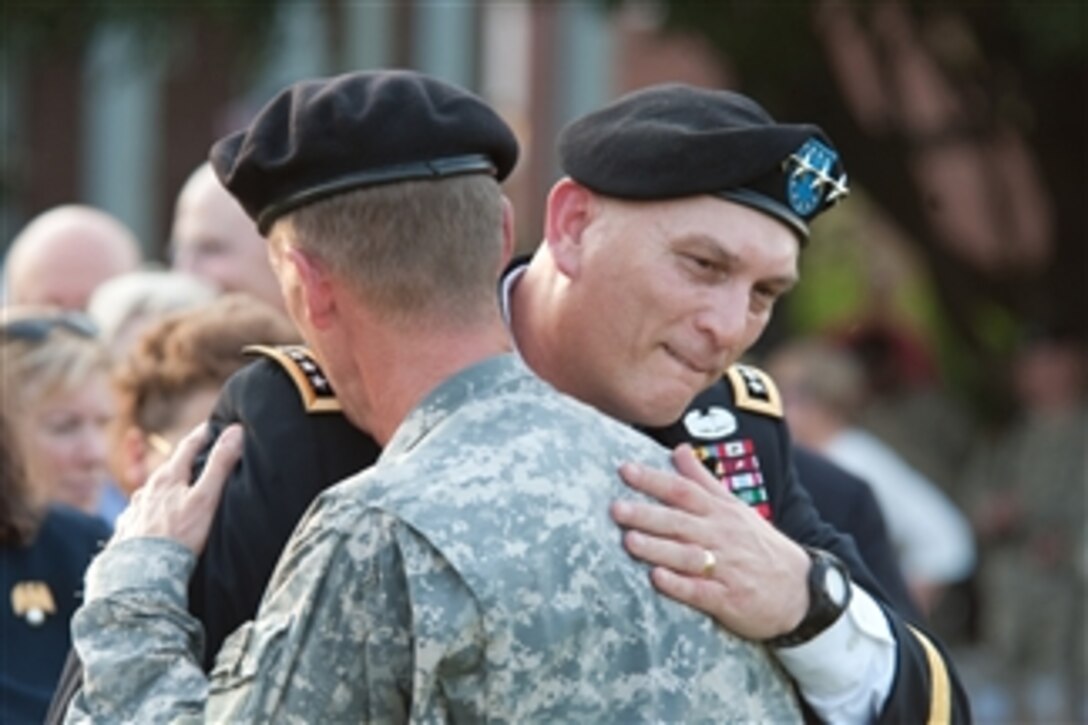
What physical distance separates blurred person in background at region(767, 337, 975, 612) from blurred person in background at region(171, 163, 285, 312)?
2810 millimetres

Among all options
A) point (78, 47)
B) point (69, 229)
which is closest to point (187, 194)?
point (69, 229)

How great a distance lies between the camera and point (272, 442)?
351cm

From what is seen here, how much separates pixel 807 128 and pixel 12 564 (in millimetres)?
1833

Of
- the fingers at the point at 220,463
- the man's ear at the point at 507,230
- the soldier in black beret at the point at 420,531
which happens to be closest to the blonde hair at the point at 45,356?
the fingers at the point at 220,463

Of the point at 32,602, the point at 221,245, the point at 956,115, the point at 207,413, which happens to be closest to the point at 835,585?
the point at 32,602

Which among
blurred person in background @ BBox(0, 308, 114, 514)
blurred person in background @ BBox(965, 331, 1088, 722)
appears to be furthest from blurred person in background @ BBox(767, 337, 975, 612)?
blurred person in background @ BBox(0, 308, 114, 514)

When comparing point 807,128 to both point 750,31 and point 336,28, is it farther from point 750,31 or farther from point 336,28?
point 336,28

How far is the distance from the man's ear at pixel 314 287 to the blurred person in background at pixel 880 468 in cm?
627

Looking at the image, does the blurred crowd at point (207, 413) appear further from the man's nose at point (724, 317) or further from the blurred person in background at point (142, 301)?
the man's nose at point (724, 317)

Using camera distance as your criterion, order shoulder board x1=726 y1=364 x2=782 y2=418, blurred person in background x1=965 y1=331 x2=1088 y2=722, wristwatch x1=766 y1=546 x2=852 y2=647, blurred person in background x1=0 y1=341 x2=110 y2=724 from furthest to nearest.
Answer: blurred person in background x1=965 y1=331 x2=1088 y2=722, blurred person in background x1=0 y1=341 x2=110 y2=724, shoulder board x1=726 y1=364 x2=782 y2=418, wristwatch x1=766 y1=546 x2=852 y2=647

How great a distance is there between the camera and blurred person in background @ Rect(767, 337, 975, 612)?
9.45 m

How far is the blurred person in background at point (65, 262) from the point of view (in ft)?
26.7

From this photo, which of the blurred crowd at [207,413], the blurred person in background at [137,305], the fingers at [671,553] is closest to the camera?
the fingers at [671,553]

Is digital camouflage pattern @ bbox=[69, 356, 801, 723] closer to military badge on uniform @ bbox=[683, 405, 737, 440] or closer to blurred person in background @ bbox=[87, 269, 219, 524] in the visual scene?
military badge on uniform @ bbox=[683, 405, 737, 440]
